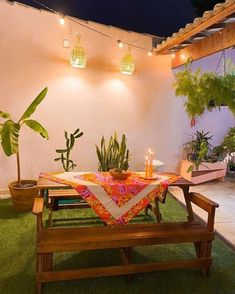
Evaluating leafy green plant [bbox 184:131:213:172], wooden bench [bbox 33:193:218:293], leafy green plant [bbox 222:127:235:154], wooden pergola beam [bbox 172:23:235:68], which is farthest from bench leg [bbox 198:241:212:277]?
leafy green plant [bbox 222:127:235:154]

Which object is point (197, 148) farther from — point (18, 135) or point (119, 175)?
point (18, 135)

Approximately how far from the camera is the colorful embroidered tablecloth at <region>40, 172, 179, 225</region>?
218 centimetres

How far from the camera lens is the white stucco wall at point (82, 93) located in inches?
150

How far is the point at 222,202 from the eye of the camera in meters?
4.02

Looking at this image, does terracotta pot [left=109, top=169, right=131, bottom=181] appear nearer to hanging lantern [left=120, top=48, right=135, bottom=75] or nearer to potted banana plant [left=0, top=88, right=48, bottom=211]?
potted banana plant [left=0, top=88, right=48, bottom=211]

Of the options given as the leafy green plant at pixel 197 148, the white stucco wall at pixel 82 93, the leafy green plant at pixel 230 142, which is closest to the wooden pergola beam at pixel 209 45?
the white stucco wall at pixel 82 93

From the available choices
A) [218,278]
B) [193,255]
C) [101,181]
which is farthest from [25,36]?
[218,278]

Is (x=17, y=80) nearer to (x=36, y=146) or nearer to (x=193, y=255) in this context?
(x=36, y=146)

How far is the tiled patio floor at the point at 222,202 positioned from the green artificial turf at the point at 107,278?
1.02ft

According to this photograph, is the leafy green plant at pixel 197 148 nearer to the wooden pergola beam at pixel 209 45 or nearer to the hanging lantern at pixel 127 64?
the wooden pergola beam at pixel 209 45

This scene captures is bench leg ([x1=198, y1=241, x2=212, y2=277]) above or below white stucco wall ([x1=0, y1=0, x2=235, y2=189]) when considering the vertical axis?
below

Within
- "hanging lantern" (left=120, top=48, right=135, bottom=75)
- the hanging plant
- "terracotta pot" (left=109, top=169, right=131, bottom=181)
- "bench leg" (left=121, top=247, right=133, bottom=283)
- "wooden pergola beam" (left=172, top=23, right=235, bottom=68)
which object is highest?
"wooden pergola beam" (left=172, top=23, right=235, bottom=68)

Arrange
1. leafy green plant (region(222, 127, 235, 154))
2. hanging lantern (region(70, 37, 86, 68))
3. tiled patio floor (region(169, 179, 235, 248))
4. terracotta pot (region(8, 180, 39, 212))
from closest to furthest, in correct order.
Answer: tiled patio floor (region(169, 179, 235, 248)), terracotta pot (region(8, 180, 39, 212)), hanging lantern (region(70, 37, 86, 68)), leafy green plant (region(222, 127, 235, 154))

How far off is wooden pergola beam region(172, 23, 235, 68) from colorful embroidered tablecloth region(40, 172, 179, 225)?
194 centimetres
